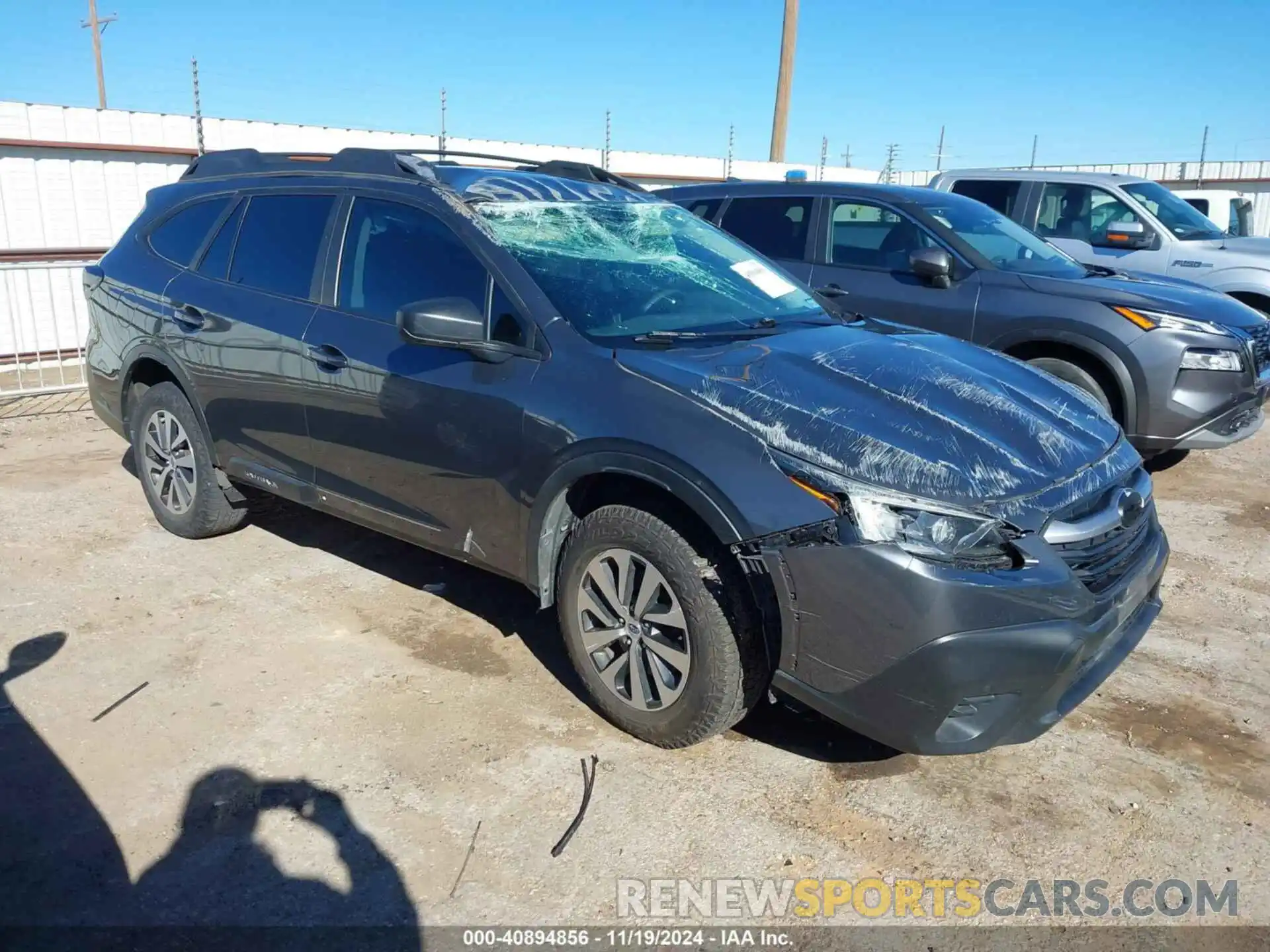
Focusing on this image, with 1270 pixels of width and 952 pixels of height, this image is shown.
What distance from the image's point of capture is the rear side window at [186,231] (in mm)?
4926

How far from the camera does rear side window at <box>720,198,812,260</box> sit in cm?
704

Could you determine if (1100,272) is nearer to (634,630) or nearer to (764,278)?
(764,278)

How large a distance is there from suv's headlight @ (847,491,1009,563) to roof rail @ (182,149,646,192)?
93.7 inches

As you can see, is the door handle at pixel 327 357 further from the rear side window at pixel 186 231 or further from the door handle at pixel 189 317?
the rear side window at pixel 186 231

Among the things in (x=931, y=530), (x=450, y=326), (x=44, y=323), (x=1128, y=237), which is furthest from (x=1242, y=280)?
(x=44, y=323)

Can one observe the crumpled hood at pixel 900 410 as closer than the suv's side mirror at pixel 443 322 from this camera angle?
Yes

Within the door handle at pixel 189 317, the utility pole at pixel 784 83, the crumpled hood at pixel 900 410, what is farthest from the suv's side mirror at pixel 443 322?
the utility pole at pixel 784 83

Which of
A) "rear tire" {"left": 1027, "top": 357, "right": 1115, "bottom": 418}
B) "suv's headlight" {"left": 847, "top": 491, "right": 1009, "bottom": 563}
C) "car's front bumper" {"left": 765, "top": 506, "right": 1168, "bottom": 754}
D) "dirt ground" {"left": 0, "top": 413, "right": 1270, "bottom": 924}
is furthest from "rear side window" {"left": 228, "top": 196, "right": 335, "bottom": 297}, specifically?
"rear tire" {"left": 1027, "top": 357, "right": 1115, "bottom": 418}

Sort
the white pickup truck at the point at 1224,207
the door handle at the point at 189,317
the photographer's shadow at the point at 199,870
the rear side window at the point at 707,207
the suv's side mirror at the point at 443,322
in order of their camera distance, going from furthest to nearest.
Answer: the white pickup truck at the point at 1224,207
the rear side window at the point at 707,207
the door handle at the point at 189,317
the suv's side mirror at the point at 443,322
the photographer's shadow at the point at 199,870

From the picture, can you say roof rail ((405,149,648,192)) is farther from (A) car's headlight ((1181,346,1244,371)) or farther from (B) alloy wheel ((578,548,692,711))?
(A) car's headlight ((1181,346,1244,371))

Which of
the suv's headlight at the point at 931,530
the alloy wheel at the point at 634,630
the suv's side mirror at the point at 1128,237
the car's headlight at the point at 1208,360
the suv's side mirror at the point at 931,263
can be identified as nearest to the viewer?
the suv's headlight at the point at 931,530

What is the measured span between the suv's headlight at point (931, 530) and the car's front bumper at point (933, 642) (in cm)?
5

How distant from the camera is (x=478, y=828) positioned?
2.99 m

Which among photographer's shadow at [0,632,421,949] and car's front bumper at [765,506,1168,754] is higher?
car's front bumper at [765,506,1168,754]
